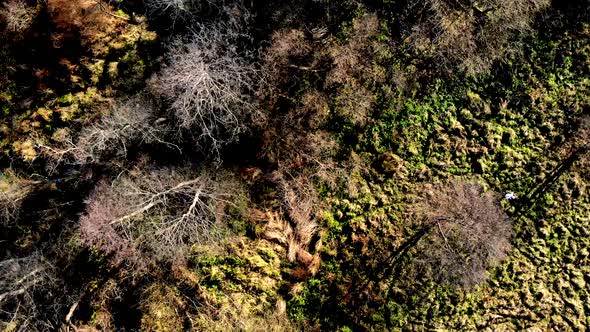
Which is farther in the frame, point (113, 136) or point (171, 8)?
point (171, 8)

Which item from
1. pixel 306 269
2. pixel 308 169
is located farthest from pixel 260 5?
pixel 306 269

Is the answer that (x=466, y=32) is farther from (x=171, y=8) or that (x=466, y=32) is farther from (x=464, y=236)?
(x=171, y=8)

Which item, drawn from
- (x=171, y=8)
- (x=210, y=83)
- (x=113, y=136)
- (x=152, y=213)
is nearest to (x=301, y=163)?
(x=210, y=83)

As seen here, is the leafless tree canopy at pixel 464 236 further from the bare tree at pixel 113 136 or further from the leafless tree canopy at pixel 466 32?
the bare tree at pixel 113 136

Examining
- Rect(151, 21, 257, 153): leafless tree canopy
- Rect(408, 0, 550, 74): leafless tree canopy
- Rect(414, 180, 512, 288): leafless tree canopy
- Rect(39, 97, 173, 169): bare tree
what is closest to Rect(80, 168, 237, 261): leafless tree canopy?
Rect(39, 97, 173, 169): bare tree

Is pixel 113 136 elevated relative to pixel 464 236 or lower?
lower

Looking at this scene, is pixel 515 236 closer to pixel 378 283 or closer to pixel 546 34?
pixel 378 283
